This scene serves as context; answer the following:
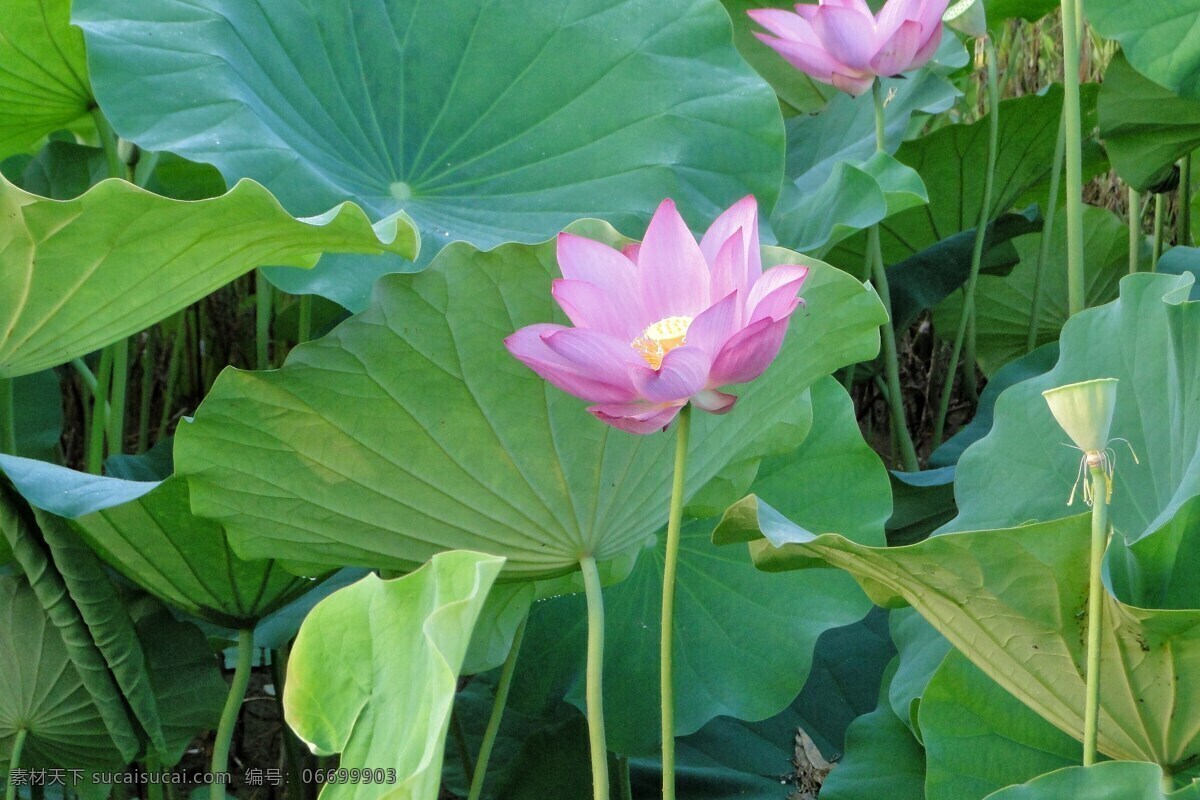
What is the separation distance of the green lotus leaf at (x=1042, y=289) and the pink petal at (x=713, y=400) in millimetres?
1493

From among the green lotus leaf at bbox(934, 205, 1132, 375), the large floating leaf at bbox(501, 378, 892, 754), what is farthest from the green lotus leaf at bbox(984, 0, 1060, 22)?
the large floating leaf at bbox(501, 378, 892, 754)

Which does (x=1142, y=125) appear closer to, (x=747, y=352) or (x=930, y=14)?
(x=930, y=14)

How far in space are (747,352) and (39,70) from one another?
1.03 meters

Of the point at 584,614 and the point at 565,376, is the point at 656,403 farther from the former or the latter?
the point at 584,614

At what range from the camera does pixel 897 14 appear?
128 centimetres

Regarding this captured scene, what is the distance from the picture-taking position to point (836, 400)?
1.24 m

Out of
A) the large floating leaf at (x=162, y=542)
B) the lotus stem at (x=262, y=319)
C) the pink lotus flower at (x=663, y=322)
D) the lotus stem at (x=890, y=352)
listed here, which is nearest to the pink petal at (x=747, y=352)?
the pink lotus flower at (x=663, y=322)

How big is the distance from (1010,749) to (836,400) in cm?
42

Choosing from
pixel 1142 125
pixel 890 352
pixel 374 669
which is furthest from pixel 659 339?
pixel 1142 125

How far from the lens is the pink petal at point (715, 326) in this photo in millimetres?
686

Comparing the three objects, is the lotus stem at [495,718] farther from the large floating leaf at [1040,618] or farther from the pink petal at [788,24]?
the pink petal at [788,24]

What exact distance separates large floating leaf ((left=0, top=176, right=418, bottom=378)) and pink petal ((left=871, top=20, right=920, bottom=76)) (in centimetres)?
65

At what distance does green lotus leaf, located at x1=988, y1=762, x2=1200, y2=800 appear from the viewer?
661 millimetres

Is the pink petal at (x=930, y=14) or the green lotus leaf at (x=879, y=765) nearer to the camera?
the green lotus leaf at (x=879, y=765)
